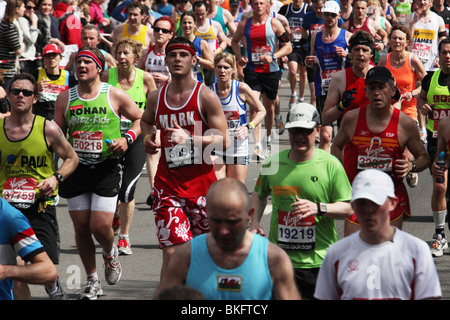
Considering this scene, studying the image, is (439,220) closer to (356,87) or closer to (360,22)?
(356,87)

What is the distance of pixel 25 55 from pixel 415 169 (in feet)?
31.8

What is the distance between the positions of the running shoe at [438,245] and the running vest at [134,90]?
3243 mm

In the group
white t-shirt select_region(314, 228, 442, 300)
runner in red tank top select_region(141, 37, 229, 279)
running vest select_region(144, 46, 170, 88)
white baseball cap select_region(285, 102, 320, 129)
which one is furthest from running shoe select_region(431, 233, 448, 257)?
white t-shirt select_region(314, 228, 442, 300)

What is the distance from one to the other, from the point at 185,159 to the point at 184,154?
0.13 feet

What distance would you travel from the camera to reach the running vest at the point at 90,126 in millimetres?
7910

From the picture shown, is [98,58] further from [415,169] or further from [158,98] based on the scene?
[415,169]

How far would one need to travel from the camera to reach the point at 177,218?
23.0ft

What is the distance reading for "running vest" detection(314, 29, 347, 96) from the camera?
40.2 feet

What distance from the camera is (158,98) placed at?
723 cm

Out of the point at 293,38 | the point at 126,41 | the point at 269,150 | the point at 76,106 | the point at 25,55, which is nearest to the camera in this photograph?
the point at 76,106

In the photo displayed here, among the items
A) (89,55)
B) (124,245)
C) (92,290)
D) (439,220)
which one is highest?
(89,55)

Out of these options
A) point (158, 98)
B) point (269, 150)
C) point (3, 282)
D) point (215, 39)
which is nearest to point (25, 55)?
point (215, 39)

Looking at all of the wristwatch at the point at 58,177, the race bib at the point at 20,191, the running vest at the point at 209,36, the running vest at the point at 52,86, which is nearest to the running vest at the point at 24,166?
the race bib at the point at 20,191

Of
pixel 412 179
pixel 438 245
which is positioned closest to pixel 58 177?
pixel 438 245
